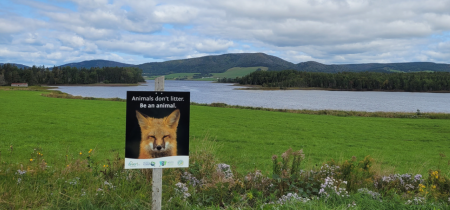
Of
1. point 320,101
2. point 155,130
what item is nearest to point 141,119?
point 155,130

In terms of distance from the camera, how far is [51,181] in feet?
20.0

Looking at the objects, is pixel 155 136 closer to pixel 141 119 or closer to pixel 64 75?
pixel 141 119

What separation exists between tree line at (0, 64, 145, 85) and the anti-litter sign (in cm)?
16662

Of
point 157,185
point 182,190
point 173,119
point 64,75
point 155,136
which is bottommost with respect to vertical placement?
point 182,190

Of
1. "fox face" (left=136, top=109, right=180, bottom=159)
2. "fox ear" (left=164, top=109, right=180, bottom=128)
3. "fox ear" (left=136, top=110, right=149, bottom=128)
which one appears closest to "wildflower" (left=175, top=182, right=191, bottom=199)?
"fox face" (left=136, top=109, right=180, bottom=159)

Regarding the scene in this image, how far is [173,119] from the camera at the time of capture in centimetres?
520

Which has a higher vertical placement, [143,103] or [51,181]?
[143,103]

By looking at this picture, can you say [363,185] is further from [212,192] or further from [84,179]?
[84,179]

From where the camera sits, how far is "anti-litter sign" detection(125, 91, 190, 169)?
5039 millimetres

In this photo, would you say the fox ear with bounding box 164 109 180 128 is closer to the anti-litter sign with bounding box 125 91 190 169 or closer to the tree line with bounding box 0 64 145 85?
the anti-litter sign with bounding box 125 91 190 169

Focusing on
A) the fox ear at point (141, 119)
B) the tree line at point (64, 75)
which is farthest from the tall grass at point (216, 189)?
the tree line at point (64, 75)

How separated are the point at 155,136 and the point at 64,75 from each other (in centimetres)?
18903

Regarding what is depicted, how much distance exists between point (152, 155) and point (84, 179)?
7.82 ft

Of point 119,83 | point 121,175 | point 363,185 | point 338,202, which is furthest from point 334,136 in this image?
point 119,83
